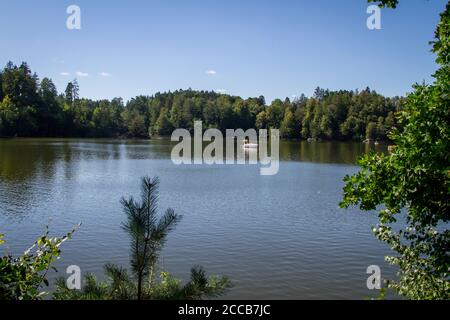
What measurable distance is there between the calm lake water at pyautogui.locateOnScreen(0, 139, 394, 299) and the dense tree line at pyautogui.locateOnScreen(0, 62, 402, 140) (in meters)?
71.4

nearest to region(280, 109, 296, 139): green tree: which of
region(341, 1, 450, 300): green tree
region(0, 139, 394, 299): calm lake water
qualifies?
region(0, 139, 394, 299): calm lake water

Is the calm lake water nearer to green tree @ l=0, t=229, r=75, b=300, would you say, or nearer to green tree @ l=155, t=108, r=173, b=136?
green tree @ l=0, t=229, r=75, b=300

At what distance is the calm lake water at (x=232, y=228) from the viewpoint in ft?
56.1

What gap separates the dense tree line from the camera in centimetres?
12900

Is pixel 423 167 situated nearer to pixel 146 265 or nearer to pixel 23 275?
pixel 146 265

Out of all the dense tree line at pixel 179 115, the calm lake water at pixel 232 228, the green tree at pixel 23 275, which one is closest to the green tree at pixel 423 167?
the green tree at pixel 23 275

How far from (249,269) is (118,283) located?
10181mm

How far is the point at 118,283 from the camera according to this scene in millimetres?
8203

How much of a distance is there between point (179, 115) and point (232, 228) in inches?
6211

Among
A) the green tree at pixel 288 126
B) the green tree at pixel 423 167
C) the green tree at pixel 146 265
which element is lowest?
the green tree at pixel 146 265

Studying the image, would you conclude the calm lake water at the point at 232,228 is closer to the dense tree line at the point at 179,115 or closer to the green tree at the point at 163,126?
the dense tree line at the point at 179,115

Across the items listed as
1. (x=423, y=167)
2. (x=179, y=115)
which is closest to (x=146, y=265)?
(x=423, y=167)

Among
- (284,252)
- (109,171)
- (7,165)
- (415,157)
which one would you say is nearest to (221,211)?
(284,252)

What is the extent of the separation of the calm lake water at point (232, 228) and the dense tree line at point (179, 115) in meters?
71.4
